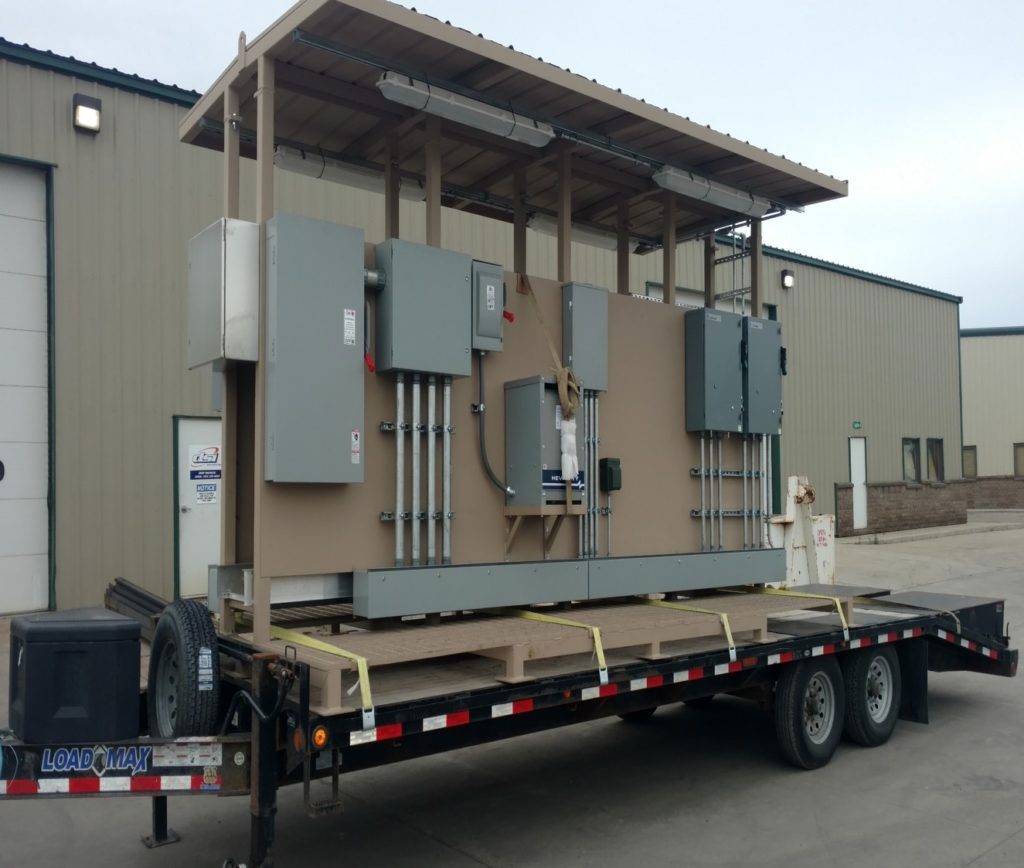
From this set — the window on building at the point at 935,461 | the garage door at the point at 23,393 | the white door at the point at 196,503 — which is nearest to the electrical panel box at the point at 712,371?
the white door at the point at 196,503

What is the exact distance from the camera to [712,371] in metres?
7.02

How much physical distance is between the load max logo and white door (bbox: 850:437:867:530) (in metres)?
21.7

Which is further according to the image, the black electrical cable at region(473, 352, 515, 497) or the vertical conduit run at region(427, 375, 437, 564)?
the black electrical cable at region(473, 352, 515, 497)

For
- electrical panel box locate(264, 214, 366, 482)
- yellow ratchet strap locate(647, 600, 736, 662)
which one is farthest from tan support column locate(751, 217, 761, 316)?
electrical panel box locate(264, 214, 366, 482)

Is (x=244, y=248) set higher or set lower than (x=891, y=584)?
higher

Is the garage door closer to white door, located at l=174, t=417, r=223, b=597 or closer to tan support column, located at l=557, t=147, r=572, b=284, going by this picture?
white door, located at l=174, t=417, r=223, b=597

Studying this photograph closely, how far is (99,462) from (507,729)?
27.8 feet

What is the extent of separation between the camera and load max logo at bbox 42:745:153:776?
3.96 metres

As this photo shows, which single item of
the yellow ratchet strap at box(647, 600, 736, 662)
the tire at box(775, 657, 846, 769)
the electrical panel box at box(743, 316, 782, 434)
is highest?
the electrical panel box at box(743, 316, 782, 434)

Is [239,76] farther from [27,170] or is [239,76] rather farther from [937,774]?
[27,170]

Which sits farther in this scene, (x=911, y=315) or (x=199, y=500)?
(x=911, y=315)

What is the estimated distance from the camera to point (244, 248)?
4961 mm

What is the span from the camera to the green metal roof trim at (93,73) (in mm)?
11086

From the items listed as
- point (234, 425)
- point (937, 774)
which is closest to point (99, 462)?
point (234, 425)
